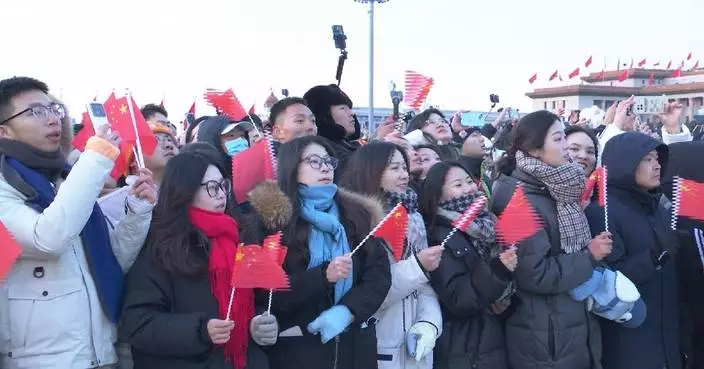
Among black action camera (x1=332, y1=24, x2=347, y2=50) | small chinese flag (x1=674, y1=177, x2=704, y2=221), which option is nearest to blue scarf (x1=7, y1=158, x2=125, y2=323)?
small chinese flag (x1=674, y1=177, x2=704, y2=221)

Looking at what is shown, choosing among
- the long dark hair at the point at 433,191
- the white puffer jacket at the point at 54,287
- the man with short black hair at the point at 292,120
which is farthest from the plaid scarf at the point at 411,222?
the white puffer jacket at the point at 54,287

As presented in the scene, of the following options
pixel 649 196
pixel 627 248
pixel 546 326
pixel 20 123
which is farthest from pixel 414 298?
pixel 20 123

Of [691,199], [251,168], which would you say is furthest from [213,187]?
[691,199]

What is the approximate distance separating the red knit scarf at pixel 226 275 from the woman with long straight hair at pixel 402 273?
0.79 metres

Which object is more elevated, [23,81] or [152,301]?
[23,81]

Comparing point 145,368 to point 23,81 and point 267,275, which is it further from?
point 23,81

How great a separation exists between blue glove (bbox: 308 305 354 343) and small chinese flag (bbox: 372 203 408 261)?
42cm

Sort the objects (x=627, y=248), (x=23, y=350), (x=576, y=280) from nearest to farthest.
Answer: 1. (x=23, y=350)
2. (x=576, y=280)
3. (x=627, y=248)

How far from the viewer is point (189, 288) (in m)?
2.77

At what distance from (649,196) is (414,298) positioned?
1632 millimetres

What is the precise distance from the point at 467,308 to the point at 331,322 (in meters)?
0.83

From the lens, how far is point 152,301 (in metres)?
2.69

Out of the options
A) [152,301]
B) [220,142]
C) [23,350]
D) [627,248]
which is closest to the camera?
[23,350]

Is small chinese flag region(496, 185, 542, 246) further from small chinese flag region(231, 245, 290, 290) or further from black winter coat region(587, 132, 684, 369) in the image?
small chinese flag region(231, 245, 290, 290)
